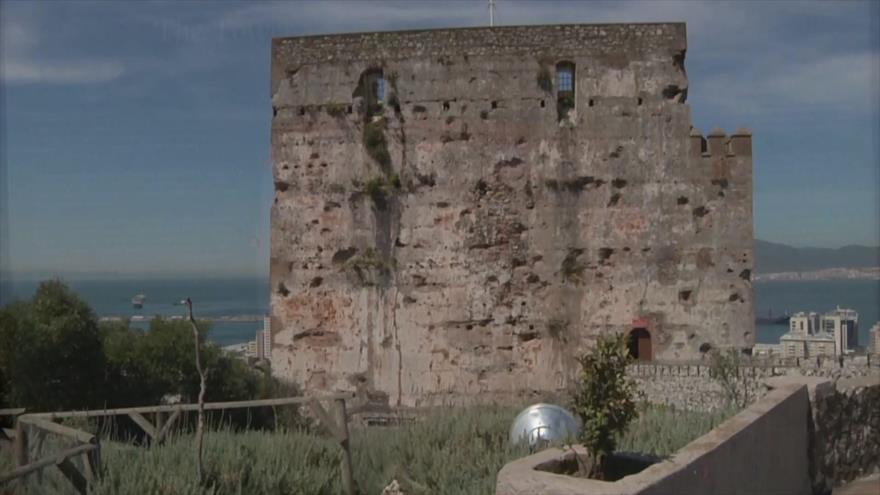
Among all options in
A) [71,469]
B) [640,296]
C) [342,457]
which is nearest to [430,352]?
[640,296]

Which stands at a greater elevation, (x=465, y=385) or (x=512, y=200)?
(x=512, y=200)

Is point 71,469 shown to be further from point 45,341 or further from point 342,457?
point 45,341

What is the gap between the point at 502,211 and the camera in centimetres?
1844

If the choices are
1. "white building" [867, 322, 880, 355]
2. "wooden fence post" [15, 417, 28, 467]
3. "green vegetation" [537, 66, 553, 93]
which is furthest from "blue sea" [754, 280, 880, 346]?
"wooden fence post" [15, 417, 28, 467]

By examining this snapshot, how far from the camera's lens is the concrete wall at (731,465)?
541 cm

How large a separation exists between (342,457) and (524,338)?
9.88 metres

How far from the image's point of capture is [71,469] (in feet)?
22.6

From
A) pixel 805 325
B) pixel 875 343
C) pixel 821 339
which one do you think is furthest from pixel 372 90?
pixel 805 325

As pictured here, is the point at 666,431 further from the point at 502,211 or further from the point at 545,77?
the point at 545,77

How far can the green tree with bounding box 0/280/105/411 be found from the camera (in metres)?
16.8

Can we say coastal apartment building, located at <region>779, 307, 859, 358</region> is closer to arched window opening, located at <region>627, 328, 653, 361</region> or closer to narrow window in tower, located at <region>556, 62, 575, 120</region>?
arched window opening, located at <region>627, 328, 653, 361</region>

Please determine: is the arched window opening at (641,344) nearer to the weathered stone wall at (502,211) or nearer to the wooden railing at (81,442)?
the weathered stone wall at (502,211)

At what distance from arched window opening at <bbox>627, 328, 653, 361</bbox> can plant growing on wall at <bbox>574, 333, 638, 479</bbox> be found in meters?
12.0

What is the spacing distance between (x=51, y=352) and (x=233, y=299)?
6845 cm
